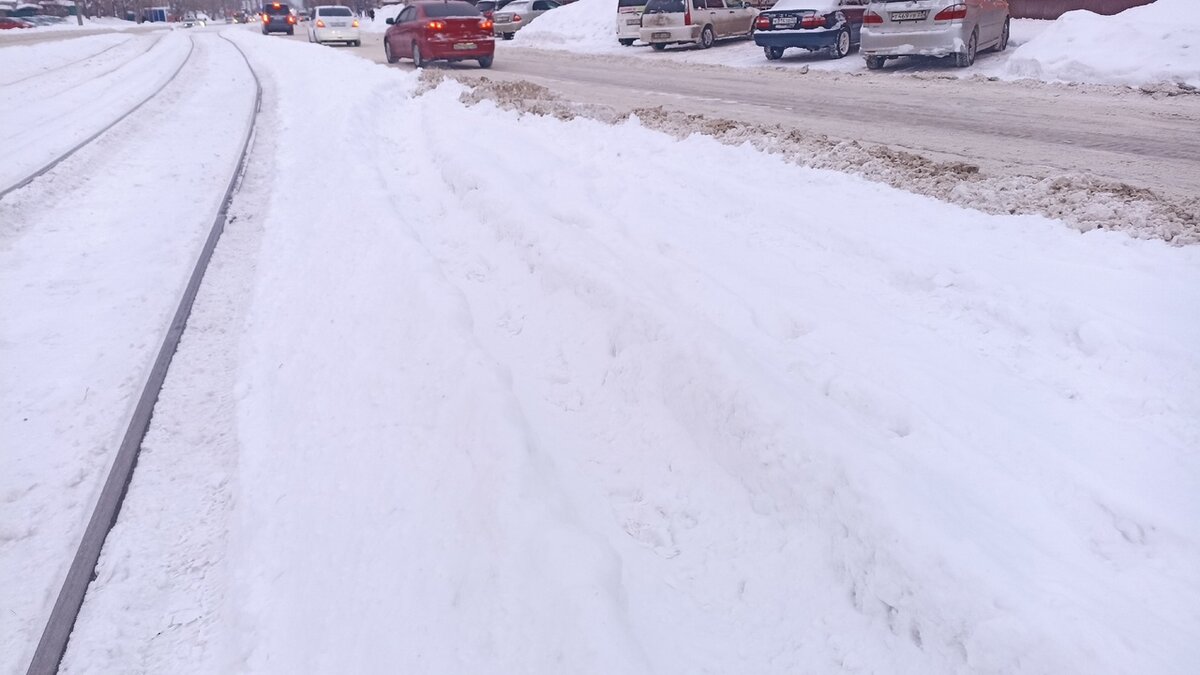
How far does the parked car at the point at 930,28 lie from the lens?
591 inches

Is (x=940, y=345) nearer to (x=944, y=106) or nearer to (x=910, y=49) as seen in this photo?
(x=944, y=106)

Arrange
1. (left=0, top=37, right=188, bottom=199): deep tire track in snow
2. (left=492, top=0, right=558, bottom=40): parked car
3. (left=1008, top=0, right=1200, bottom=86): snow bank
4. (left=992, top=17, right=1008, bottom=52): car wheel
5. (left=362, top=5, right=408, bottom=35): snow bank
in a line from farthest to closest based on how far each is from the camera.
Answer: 1. (left=362, top=5, right=408, bottom=35): snow bank
2. (left=492, top=0, right=558, bottom=40): parked car
3. (left=992, top=17, right=1008, bottom=52): car wheel
4. (left=1008, top=0, right=1200, bottom=86): snow bank
5. (left=0, top=37, right=188, bottom=199): deep tire track in snow

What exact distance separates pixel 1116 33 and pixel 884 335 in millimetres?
13591

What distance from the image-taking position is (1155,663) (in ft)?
7.99

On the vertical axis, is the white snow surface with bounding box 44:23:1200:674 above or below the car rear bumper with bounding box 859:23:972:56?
below

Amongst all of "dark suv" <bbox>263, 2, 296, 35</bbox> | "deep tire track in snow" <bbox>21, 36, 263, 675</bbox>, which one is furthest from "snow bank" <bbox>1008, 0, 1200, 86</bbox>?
"dark suv" <bbox>263, 2, 296, 35</bbox>

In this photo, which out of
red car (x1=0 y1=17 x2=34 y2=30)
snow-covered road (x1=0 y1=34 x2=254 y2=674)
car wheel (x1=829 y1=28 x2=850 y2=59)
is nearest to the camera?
snow-covered road (x1=0 y1=34 x2=254 y2=674)

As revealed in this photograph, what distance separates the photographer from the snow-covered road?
10.8ft

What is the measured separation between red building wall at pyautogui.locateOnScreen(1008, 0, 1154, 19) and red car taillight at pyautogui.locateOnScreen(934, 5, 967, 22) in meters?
6.61

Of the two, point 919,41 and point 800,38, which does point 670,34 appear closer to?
point 800,38

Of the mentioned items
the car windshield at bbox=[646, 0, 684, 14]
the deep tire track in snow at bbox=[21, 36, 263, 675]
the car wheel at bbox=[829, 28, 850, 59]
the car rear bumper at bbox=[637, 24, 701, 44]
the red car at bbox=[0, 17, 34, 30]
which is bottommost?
the deep tire track in snow at bbox=[21, 36, 263, 675]

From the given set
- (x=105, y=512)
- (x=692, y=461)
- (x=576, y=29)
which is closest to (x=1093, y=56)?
(x=692, y=461)

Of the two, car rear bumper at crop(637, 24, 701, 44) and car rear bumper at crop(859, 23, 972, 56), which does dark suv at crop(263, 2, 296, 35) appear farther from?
car rear bumper at crop(859, 23, 972, 56)

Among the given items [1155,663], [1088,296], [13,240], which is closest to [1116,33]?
[1088,296]
